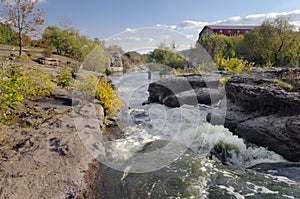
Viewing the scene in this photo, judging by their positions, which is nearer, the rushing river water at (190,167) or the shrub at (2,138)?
the rushing river water at (190,167)

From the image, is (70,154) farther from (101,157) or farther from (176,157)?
(176,157)

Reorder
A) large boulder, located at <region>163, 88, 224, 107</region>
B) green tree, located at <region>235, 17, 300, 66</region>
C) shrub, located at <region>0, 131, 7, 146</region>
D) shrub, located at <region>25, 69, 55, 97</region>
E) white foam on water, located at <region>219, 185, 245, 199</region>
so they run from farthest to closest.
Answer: green tree, located at <region>235, 17, 300, 66</region>
large boulder, located at <region>163, 88, 224, 107</region>
shrub, located at <region>25, 69, 55, 97</region>
shrub, located at <region>0, 131, 7, 146</region>
white foam on water, located at <region>219, 185, 245, 199</region>

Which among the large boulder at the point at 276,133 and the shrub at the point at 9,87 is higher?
the shrub at the point at 9,87

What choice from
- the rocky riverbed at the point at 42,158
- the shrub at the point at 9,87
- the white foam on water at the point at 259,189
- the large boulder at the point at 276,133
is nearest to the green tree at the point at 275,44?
the large boulder at the point at 276,133

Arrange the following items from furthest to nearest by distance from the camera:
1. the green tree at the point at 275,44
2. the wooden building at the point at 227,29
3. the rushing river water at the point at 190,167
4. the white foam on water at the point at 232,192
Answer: the wooden building at the point at 227,29 < the green tree at the point at 275,44 < the rushing river water at the point at 190,167 < the white foam on water at the point at 232,192

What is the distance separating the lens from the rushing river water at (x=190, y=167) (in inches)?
158

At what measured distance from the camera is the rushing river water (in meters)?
4.01

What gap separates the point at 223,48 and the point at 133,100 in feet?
60.5

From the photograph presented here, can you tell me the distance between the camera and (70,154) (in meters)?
4.45

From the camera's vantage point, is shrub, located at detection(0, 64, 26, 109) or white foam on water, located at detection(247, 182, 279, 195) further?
shrub, located at detection(0, 64, 26, 109)

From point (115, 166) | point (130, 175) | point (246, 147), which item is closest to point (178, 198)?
point (130, 175)

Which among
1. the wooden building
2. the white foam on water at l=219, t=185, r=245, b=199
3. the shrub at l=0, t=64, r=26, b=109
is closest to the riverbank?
the shrub at l=0, t=64, r=26, b=109

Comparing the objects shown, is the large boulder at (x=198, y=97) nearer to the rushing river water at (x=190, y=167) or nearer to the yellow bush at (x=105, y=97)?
the rushing river water at (x=190, y=167)

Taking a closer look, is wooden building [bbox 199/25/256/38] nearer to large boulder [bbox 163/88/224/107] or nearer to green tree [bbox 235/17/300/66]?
green tree [bbox 235/17/300/66]
